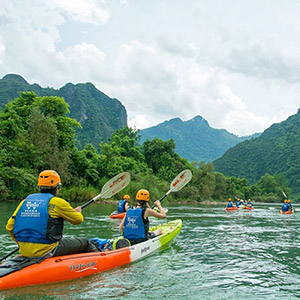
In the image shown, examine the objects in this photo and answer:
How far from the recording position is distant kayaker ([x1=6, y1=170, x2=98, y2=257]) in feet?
A: 14.6

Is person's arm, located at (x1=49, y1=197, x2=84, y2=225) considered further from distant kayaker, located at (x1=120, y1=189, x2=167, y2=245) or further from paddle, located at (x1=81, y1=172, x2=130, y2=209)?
paddle, located at (x1=81, y1=172, x2=130, y2=209)

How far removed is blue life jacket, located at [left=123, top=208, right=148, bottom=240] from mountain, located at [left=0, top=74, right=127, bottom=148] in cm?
6976

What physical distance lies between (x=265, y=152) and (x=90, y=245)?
4158 inches

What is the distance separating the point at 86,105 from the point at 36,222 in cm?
9415

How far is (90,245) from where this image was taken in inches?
226

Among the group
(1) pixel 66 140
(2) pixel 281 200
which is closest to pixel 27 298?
(1) pixel 66 140

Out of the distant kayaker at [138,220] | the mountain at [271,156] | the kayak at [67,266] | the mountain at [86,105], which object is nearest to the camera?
the kayak at [67,266]

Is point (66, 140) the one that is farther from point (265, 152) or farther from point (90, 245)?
point (265, 152)

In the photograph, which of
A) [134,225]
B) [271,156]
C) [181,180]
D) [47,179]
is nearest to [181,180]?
[181,180]

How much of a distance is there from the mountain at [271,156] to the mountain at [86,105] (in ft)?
131

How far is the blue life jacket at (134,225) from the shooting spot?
22.3ft

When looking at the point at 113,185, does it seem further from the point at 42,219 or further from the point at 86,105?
the point at 86,105

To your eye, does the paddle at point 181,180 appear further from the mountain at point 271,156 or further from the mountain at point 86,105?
the mountain at point 271,156

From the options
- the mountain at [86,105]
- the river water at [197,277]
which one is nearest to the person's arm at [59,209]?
the river water at [197,277]
